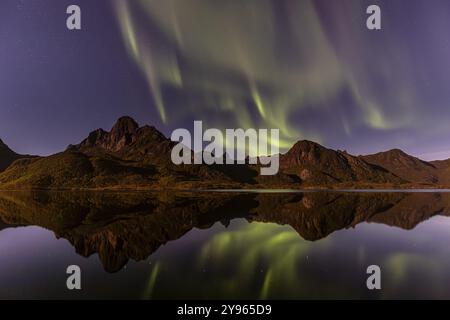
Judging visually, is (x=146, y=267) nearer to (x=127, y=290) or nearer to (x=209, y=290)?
(x=127, y=290)

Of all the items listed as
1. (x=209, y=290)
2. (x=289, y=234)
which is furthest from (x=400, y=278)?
(x=289, y=234)

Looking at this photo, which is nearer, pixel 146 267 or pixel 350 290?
pixel 350 290

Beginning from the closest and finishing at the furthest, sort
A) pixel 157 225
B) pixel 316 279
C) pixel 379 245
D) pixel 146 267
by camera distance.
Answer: pixel 316 279 → pixel 146 267 → pixel 379 245 → pixel 157 225

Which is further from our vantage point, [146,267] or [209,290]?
[146,267]

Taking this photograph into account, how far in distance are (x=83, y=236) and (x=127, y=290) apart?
16.5 meters

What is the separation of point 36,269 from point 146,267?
24.0ft

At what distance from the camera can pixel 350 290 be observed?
658 inches

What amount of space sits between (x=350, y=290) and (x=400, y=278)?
12.7 feet
